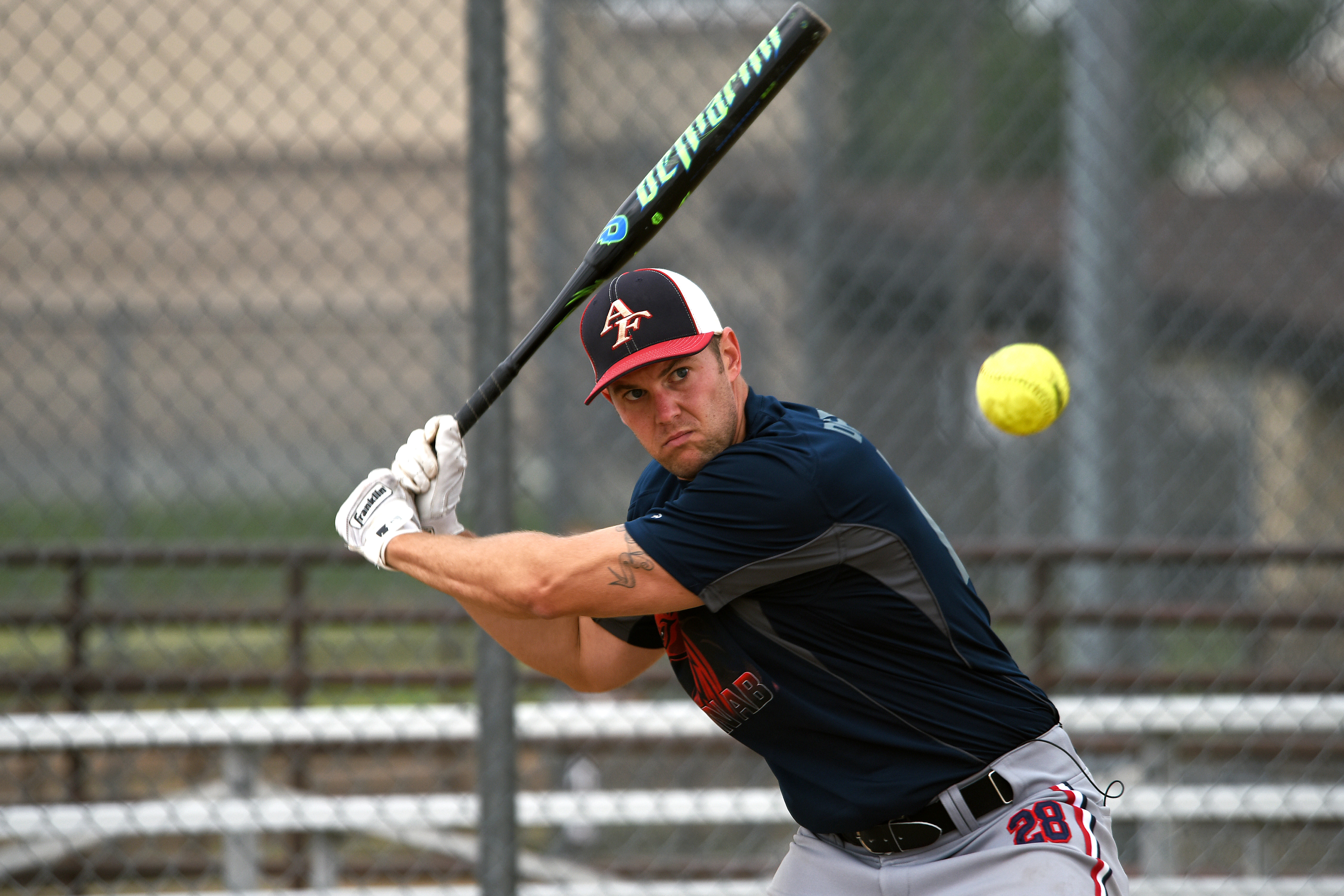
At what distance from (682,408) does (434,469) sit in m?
0.53

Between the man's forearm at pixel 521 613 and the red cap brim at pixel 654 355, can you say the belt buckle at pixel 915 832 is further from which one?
the red cap brim at pixel 654 355

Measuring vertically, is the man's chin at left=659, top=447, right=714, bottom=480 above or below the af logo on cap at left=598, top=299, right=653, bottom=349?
below

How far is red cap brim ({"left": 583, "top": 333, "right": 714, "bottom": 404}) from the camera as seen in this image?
204 cm

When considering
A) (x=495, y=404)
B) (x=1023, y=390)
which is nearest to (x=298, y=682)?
(x=495, y=404)

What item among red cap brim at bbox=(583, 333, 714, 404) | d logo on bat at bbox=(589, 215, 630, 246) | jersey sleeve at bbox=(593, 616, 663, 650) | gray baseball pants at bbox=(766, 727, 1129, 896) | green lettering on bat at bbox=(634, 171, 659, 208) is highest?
green lettering on bat at bbox=(634, 171, 659, 208)

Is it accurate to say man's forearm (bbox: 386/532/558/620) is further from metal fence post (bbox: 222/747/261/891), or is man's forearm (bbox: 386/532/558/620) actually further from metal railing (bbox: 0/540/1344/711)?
metal fence post (bbox: 222/747/261/891)

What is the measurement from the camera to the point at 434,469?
2.25 metres

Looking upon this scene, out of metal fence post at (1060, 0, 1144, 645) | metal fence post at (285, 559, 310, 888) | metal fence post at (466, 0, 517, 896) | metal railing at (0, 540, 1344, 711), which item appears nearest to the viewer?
metal fence post at (466, 0, 517, 896)

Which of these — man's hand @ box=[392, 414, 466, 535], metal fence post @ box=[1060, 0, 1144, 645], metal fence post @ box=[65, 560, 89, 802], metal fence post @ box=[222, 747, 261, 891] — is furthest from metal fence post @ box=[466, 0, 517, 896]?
metal fence post @ box=[1060, 0, 1144, 645]

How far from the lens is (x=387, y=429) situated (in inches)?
436

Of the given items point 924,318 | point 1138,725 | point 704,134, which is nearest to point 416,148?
point 924,318

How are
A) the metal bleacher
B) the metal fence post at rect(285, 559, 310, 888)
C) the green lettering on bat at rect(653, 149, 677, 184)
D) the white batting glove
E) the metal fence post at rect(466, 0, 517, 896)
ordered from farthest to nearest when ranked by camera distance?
the metal fence post at rect(285, 559, 310, 888) < the metal bleacher < the metal fence post at rect(466, 0, 517, 896) < the green lettering on bat at rect(653, 149, 677, 184) < the white batting glove

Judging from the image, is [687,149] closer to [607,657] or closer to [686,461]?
[686,461]

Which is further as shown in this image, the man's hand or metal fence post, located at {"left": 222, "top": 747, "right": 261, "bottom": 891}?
metal fence post, located at {"left": 222, "top": 747, "right": 261, "bottom": 891}
